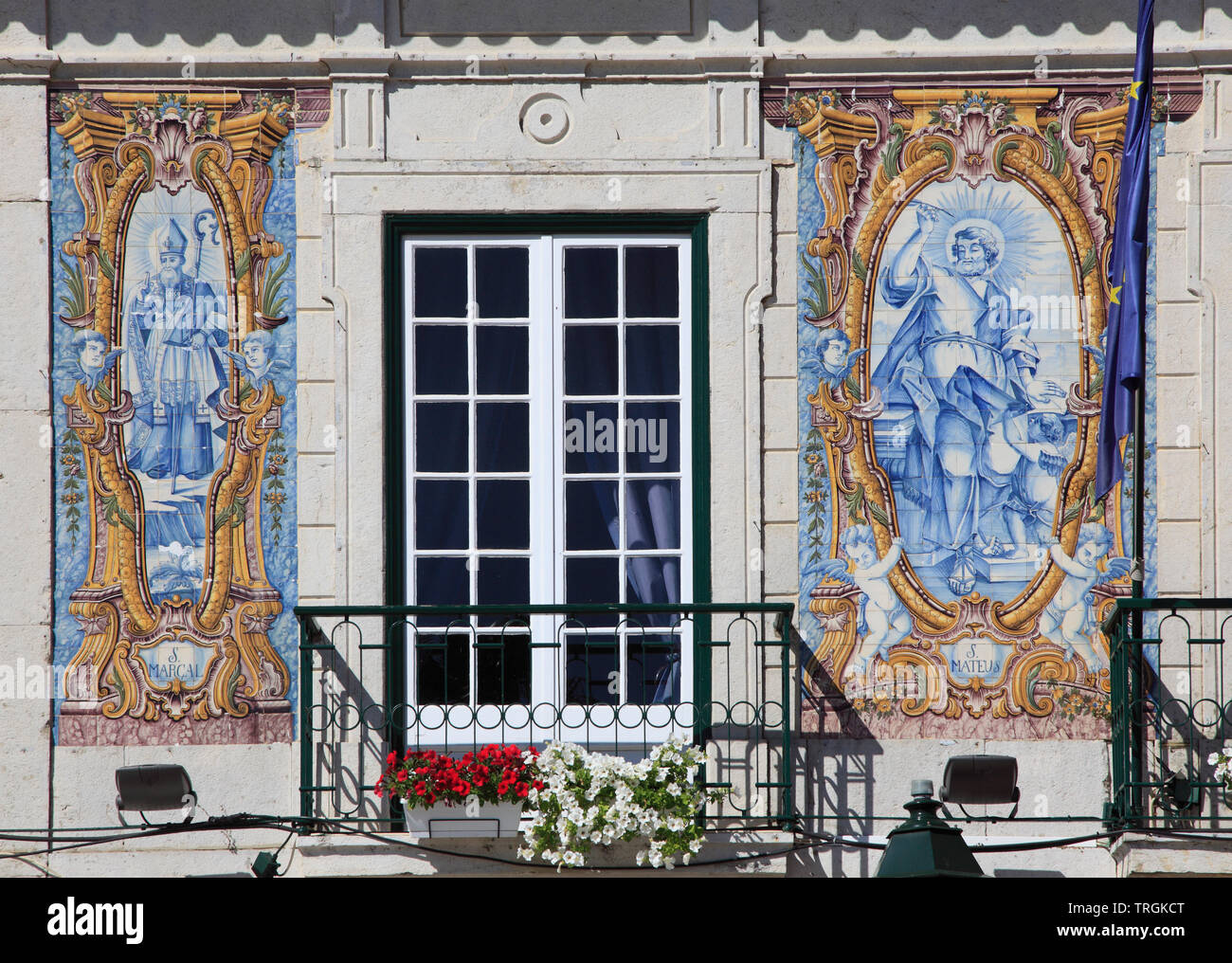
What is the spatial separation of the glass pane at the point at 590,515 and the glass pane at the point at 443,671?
707 millimetres

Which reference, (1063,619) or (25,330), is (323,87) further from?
(1063,619)

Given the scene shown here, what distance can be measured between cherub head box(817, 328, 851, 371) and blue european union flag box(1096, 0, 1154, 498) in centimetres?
123

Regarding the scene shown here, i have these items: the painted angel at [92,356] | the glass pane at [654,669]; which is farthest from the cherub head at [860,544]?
the painted angel at [92,356]

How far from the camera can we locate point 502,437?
27.1 ft

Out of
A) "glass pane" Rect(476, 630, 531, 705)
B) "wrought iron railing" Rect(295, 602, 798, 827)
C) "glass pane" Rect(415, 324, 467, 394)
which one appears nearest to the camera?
A: "wrought iron railing" Rect(295, 602, 798, 827)

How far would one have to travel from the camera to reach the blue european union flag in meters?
7.57

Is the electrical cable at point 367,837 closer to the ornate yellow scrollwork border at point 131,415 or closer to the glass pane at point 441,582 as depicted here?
the ornate yellow scrollwork border at point 131,415

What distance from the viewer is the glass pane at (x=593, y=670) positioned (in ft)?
26.6

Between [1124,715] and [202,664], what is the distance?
427 centimetres

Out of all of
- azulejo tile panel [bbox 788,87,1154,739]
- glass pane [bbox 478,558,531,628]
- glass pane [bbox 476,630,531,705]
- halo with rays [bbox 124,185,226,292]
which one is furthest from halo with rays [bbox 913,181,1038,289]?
halo with rays [bbox 124,185,226,292]

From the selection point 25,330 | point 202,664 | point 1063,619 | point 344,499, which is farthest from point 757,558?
point 25,330

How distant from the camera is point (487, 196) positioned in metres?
8.26

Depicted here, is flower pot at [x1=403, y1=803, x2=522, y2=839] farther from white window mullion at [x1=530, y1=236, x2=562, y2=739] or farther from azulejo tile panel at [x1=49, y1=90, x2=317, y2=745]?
azulejo tile panel at [x1=49, y1=90, x2=317, y2=745]

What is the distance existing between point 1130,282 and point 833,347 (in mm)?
1403
